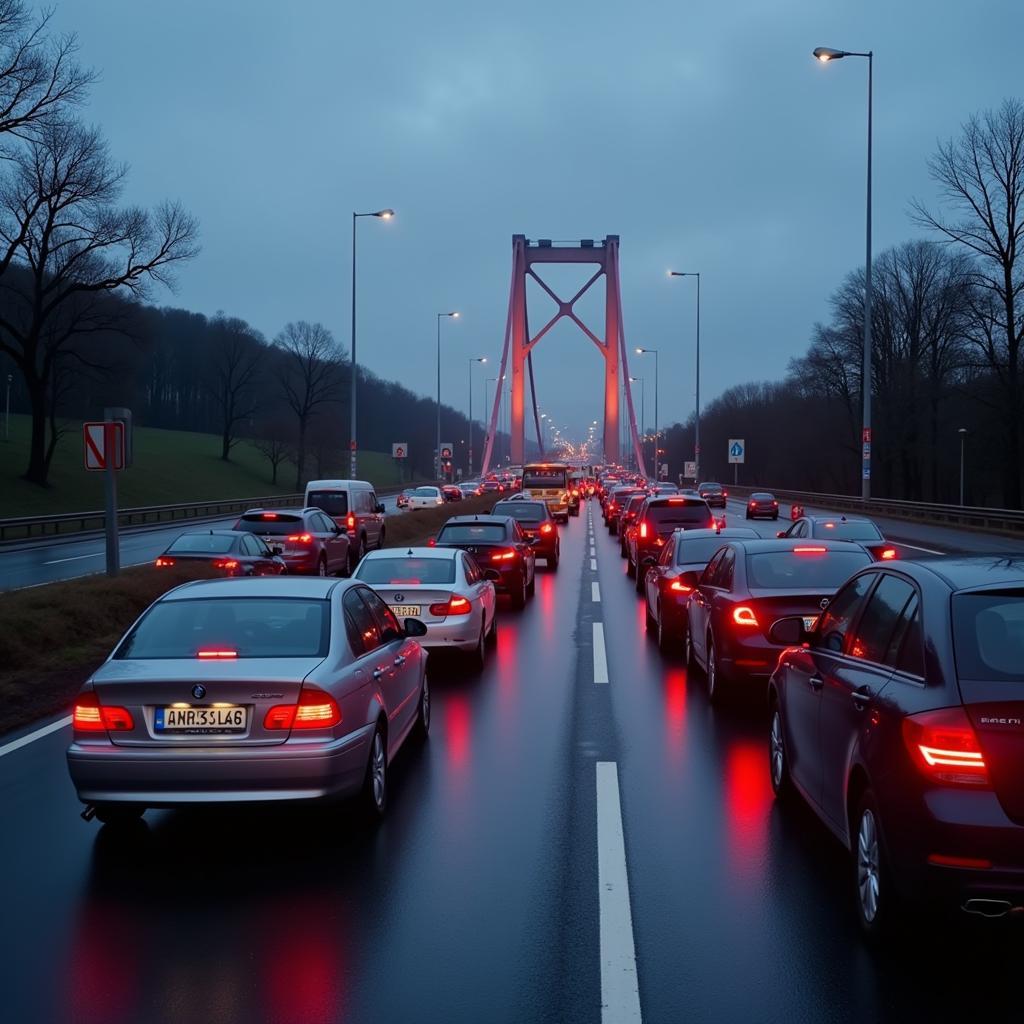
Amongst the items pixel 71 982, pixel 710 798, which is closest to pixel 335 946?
pixel 71 982

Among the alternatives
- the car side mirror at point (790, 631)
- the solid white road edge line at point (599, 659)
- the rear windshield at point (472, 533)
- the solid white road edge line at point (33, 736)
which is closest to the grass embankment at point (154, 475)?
the rear windshield at point (472, 533)

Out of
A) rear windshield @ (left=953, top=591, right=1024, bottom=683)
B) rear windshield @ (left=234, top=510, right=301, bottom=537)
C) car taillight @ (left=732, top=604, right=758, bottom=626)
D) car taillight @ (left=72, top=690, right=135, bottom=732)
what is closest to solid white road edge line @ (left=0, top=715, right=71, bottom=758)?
car taillight @ (left=72, top=690, right=135, bottom=732)

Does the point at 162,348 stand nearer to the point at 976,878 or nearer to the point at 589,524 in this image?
the point at 589,524

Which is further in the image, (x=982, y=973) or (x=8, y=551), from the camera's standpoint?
(x=8, y=551)

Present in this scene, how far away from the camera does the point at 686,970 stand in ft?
16.1

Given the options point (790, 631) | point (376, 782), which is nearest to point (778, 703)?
point (790, 631)

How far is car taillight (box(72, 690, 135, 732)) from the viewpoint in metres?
6.52

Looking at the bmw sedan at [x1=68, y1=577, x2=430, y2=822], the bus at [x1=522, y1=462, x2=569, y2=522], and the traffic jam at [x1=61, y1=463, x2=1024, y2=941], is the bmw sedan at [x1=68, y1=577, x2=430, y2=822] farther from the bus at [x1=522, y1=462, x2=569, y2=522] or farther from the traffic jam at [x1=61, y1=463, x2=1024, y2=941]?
the bus at [x1=522, y1=462, x2=569, y2=522]

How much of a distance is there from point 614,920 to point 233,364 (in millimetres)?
102310

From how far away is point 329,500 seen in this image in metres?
30.2

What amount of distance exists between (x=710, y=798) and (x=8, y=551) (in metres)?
31.6

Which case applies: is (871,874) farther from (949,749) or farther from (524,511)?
(524,511)

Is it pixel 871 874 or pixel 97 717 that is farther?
pixel 97 717

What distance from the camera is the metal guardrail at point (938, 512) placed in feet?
132
